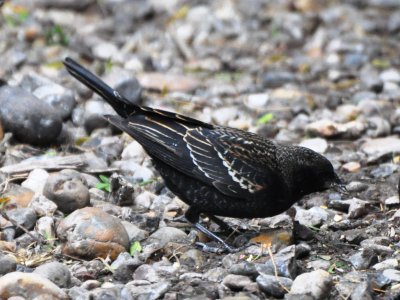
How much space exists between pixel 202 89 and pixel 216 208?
3.59 m

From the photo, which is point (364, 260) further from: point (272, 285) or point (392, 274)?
point (272, 285)

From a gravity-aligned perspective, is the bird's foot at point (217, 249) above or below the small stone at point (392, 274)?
below

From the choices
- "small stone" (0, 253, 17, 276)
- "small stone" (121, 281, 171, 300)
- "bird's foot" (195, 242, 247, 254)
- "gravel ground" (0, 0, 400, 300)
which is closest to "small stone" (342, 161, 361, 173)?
"gravel ground" (0, 0, 400, 300)

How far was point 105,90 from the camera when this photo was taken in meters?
6.37

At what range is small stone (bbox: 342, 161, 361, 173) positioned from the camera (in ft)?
24.5

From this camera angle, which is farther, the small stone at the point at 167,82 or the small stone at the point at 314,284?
the small stone at the point at 167,82

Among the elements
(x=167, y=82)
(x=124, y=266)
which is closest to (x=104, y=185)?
(x=124, y=266)

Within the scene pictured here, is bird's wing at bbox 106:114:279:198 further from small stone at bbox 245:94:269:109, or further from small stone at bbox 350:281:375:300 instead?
small stone at bbox 245:94:269:109

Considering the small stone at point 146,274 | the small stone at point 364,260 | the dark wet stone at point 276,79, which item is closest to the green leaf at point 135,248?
the small stone at point 146,274

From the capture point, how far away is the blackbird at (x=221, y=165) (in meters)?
5.97

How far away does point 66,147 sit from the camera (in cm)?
757

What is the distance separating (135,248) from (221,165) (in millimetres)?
846

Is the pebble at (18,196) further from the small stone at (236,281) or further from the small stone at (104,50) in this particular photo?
the small stone at (104,50)

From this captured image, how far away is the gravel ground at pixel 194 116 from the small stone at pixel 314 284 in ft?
0.04
